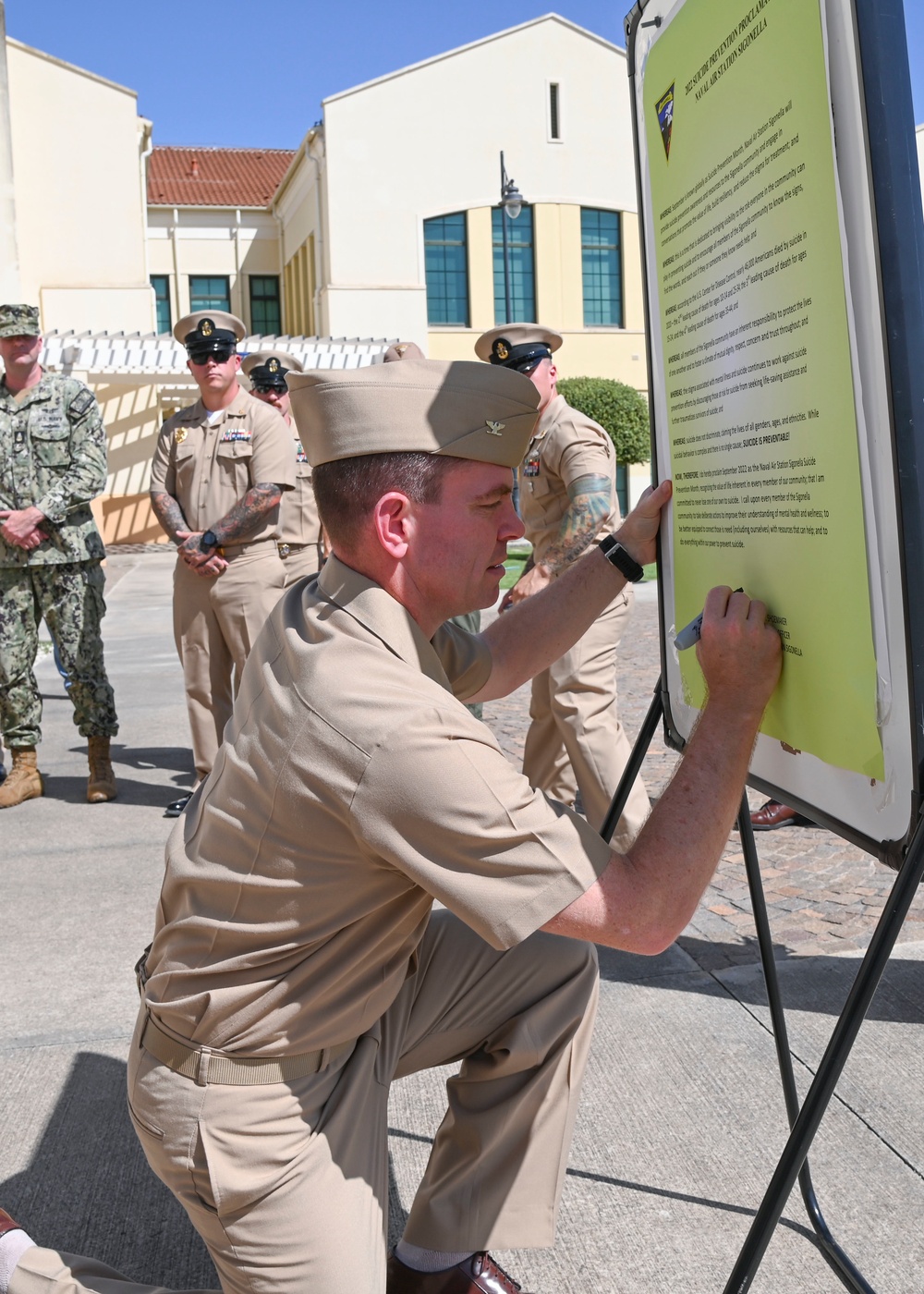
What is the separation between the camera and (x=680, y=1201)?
250cm

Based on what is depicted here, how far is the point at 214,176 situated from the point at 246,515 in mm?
44406

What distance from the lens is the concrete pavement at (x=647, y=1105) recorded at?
237cm

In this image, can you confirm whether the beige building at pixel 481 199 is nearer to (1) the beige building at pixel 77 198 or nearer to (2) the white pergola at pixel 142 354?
(2) the white pergola at pixel 142 354

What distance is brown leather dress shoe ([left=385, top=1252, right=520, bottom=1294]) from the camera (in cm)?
211

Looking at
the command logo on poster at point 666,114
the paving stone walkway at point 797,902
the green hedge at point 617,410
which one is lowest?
the paving stone walkway at point 797,902

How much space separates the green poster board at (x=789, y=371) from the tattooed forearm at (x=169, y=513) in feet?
13.1

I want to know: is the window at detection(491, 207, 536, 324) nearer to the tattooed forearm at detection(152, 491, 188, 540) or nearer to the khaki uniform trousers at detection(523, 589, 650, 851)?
the tattooed forearm at detection(152, 491, 188, 540)

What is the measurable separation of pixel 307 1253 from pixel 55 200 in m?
29.5

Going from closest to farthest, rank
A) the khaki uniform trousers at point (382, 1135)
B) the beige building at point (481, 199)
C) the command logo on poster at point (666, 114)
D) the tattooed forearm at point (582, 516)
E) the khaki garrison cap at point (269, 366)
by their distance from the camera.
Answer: the khaki uniform trousers at point (382, 1135), the command logo on poster at point (666, 114), the tattooed forearm at point (582, 516), the khaki garrison cap at point (269, 366), the beige building at point (481, 199)

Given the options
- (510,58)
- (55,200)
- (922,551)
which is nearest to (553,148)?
(510,58)

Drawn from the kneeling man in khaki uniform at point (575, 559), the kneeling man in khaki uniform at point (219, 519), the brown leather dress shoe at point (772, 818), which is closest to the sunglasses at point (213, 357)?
the kneeling man in khaki uniform at point (219, 519)

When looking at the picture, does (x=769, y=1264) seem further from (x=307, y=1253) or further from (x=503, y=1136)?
(x=307, y=1253)

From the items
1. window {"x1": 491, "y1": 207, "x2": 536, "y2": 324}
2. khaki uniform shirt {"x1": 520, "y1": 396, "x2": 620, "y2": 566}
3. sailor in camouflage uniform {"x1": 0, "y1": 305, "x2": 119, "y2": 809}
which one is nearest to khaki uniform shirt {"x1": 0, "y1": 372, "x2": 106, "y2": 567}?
sailor in camouflage uniform {"x1": 0, "y1": 305, "x2": 119, "y2": 809}

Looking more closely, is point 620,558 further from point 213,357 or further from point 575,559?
point 213,357
